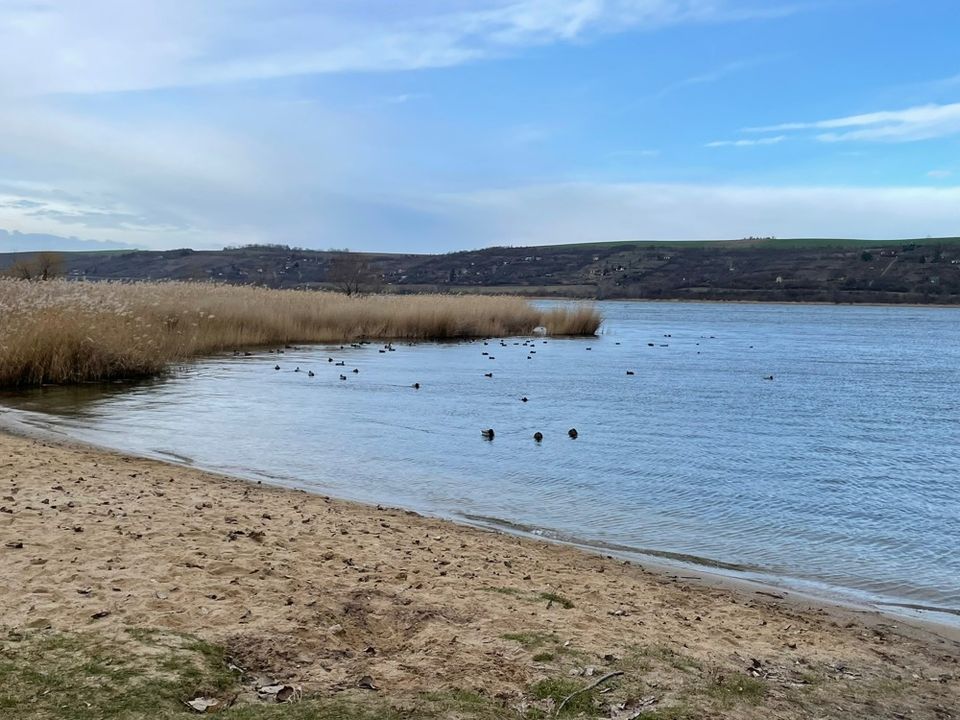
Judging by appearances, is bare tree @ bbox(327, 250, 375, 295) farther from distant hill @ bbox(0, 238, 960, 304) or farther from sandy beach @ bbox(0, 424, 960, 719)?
sandy beach @ bbox(0, 424, 960, 719)

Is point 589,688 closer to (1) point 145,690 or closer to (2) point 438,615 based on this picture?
(2) point 438,615

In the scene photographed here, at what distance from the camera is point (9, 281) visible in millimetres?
22828

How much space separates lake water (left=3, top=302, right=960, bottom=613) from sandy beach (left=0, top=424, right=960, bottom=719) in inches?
61.9

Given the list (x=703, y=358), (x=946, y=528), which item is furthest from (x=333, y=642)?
(x=703, y=358)

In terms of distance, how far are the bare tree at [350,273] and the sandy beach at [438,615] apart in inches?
1805

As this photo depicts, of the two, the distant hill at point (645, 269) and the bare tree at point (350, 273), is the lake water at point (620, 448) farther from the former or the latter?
the distant hill at point (645, 269)

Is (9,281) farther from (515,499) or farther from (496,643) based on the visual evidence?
(496,643)

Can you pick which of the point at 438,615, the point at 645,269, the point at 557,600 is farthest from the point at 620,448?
the point at 645,269

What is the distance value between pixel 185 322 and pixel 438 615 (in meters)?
24.4

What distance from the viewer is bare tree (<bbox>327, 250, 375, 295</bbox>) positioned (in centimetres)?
5362

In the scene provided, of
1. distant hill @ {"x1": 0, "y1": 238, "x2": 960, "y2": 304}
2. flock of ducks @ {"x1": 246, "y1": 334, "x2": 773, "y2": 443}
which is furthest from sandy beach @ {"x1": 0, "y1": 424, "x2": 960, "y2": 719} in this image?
distant hill @ {"x1": 0, "y1": 238, "x2": 960, "y2": 304}

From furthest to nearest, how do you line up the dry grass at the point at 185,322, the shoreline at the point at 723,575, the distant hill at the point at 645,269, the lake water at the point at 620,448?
1. the distant hill at the point at 645,269
2. the dry grass at the point at 185,322
3. the lake water at the point at 620,448
4. the shoreline at the point at 723,575

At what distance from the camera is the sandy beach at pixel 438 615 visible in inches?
175

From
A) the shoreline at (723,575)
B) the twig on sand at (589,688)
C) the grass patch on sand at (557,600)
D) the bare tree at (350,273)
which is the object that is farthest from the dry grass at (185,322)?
the twig on sand at (589,688)
